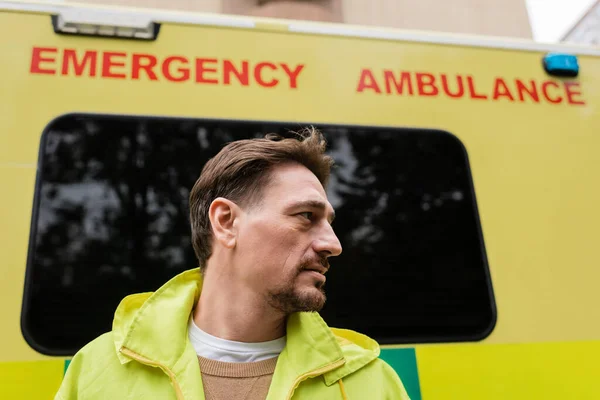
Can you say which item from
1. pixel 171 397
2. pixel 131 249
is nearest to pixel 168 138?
pixel 131 249

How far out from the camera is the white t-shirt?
4.76 feet

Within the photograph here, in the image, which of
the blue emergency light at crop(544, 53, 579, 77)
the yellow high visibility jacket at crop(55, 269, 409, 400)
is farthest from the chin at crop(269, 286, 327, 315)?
the blue emergency light at crop(544, 53, 579, 77)

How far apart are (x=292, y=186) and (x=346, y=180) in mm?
462

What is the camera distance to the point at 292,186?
5.31 ft

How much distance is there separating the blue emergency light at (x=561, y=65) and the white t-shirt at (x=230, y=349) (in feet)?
6.03

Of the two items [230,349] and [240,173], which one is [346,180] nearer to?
[240,173]

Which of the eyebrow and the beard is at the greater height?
the eyebrow

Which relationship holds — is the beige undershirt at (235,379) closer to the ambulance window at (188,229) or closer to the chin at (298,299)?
the chin at (298,299)

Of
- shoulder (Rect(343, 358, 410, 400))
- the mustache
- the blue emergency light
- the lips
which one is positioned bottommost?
shoulder (Rect(343, 358, 410, 400))

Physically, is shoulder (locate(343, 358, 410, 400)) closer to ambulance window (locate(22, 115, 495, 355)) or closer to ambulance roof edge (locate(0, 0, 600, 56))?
ambulance window (locate(22, 115, 495, 355))

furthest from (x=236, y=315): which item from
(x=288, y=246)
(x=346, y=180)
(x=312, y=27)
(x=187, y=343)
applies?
(x=312, y=27)

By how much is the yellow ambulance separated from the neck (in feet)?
0.97

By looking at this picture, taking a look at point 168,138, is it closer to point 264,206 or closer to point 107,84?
point 107,84

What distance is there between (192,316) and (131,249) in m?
0.36
